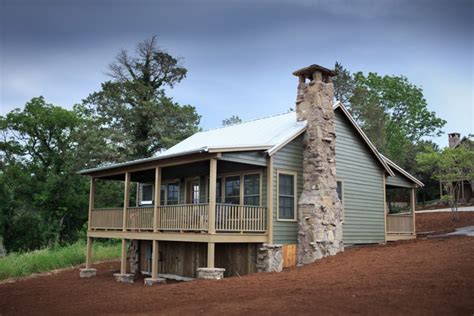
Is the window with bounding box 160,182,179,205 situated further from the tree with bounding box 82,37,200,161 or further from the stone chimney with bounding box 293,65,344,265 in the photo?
the tree with bounding box 82,37,200,161

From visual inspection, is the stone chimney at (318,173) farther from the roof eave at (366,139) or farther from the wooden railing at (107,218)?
the wooden railing at (107,218)

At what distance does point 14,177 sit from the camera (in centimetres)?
3997

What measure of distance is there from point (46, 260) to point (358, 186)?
15.8 metres

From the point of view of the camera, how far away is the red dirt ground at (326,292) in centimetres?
952

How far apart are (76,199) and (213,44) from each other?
25943 millimetres

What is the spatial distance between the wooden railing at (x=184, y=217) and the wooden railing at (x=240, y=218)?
1.57ft

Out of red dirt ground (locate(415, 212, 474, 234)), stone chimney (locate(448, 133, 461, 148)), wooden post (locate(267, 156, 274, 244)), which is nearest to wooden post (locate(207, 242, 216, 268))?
wooden post (locate(267, 156, 274, 244))

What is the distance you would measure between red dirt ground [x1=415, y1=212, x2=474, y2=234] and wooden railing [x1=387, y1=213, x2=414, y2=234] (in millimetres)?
5421

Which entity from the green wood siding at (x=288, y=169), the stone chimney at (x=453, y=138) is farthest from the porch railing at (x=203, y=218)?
the stone chimney at (x=453, y=138)

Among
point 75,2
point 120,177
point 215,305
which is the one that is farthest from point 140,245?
point 215,305

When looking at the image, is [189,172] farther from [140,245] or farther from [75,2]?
[75,2]

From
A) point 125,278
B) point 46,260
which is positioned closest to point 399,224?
point 125,278

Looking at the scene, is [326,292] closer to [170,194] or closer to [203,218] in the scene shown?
[203,218]

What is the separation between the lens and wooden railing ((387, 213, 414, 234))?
2180cm
